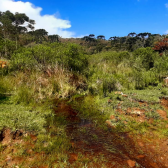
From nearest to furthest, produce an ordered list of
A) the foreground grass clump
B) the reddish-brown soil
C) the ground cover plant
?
the reddish-brown soil
the ground cover plant
the foreground grass clump

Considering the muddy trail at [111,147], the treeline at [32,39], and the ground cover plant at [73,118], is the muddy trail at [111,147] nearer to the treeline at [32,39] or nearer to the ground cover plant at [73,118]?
the ground cover plant at [73,118]

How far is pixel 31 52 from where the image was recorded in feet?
26.5

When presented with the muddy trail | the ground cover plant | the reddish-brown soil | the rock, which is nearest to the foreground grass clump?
the ground cover plant

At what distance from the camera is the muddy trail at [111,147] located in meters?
2.66

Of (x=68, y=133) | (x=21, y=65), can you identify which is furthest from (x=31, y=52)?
(x=68, y=133)

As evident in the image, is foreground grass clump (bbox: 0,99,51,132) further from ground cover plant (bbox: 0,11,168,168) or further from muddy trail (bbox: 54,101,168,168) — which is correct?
muddy trail (bbox: 54,101,168,168)

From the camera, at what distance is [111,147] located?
3.11 metres

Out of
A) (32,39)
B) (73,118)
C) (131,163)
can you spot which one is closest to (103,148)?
(131,163)

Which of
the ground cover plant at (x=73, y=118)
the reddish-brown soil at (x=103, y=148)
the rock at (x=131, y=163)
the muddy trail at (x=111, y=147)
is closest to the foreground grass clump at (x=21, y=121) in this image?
the ground cover plant at (x=73, y=118)

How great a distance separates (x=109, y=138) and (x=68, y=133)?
1.06m

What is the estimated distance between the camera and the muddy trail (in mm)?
2656

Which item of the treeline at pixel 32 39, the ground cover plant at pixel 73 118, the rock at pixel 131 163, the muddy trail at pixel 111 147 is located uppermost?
the treeline at pixel 32 39

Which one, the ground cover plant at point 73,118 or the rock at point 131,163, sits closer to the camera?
the rock at point 131,163

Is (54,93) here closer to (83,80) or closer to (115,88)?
(83,80)
